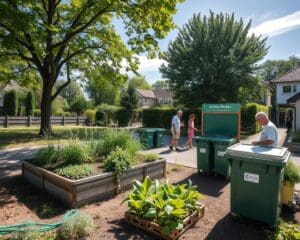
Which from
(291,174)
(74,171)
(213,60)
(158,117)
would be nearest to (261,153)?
(291,174)

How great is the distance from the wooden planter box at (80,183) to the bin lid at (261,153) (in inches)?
96.2

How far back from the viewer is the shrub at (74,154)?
5637mm

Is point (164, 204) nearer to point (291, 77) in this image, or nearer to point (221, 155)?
point (221, 155)

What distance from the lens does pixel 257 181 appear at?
3826 mm

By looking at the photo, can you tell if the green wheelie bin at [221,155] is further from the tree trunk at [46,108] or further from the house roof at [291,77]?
the house roof at [291,77]

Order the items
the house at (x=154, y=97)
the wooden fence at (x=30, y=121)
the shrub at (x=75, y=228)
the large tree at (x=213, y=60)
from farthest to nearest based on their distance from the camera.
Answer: the house at (x=154, y=97) < the wooden fence at (x=30, y=121) < the large tree at (x=213, y=60) < the shrub at (x=75, y=228)

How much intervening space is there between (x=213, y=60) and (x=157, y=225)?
16793mm

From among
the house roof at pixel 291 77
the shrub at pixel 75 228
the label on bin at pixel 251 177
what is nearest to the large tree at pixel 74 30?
the shrub at pixel 75 228

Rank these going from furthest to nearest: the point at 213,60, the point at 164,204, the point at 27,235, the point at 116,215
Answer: the point at 213,60, the point at 116,215, the point at 164,204, the point at 27,235

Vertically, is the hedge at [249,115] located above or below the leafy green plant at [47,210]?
above

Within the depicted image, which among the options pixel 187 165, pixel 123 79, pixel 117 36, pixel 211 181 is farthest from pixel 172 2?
pixel 211 181

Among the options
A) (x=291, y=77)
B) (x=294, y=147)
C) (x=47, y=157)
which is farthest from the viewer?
(x=291, y=77)

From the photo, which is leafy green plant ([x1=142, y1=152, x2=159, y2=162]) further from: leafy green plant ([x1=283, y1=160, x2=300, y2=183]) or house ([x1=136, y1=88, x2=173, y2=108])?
house ([x1=136, y1=88, x2=173, y2=108])

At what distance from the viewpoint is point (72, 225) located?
11.1 ft
